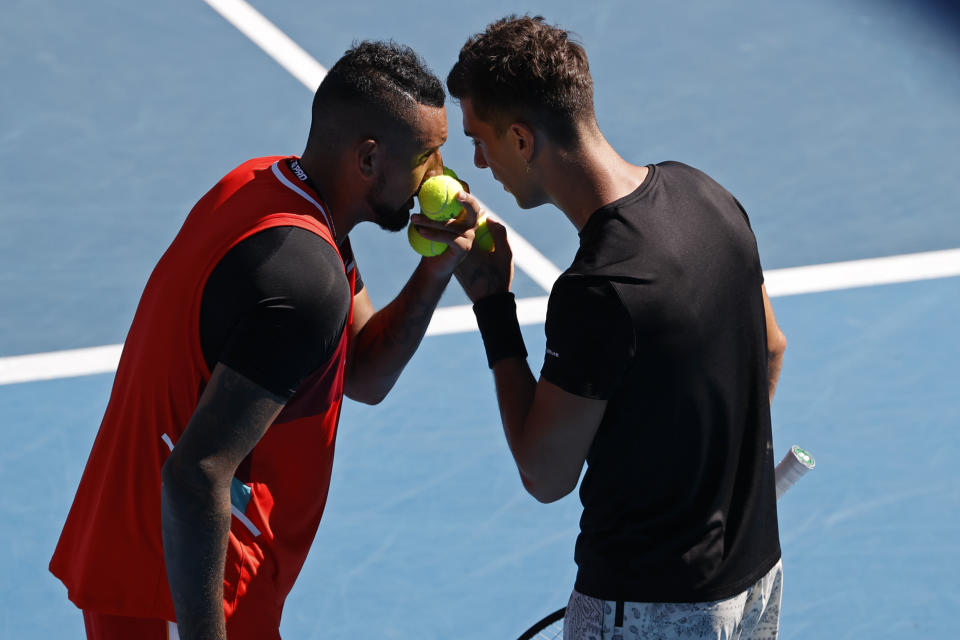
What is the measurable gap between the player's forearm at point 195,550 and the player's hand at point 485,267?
1.03 metres

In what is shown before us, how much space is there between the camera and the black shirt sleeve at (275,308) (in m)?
2.83

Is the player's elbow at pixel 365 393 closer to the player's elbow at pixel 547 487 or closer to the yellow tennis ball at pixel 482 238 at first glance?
the yellow tennis ball at pixel 482 238

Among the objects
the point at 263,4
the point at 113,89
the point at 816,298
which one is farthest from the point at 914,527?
the point at 263,4

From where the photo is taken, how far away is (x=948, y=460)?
6098 mm

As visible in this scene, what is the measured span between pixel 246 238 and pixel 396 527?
9.68 ft

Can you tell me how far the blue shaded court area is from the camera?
543 centimetres

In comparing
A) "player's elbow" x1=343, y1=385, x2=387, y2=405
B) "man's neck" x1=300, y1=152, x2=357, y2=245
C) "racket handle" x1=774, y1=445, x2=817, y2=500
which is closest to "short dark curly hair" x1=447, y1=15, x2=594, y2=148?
"man's neck" x1=300, y1=152, x2=357, y2=245

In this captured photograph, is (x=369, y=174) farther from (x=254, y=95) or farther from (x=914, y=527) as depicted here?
(x=254, y=95)

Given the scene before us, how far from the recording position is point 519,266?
7.48 m

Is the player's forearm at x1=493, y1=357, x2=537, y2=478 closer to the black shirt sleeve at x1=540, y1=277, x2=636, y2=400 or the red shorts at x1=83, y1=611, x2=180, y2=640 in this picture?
the black shirt sleeve at x1=540, y1=277, x2=636, y2=400

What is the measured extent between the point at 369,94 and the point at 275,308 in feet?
2.57

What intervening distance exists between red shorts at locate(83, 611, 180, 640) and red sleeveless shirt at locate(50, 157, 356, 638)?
0.16ft

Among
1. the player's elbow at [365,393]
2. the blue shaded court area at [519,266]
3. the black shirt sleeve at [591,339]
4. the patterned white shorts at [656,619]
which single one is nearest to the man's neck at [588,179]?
the black shirt sleeve at [591,339]

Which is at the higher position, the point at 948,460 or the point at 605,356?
the point at 605,356
